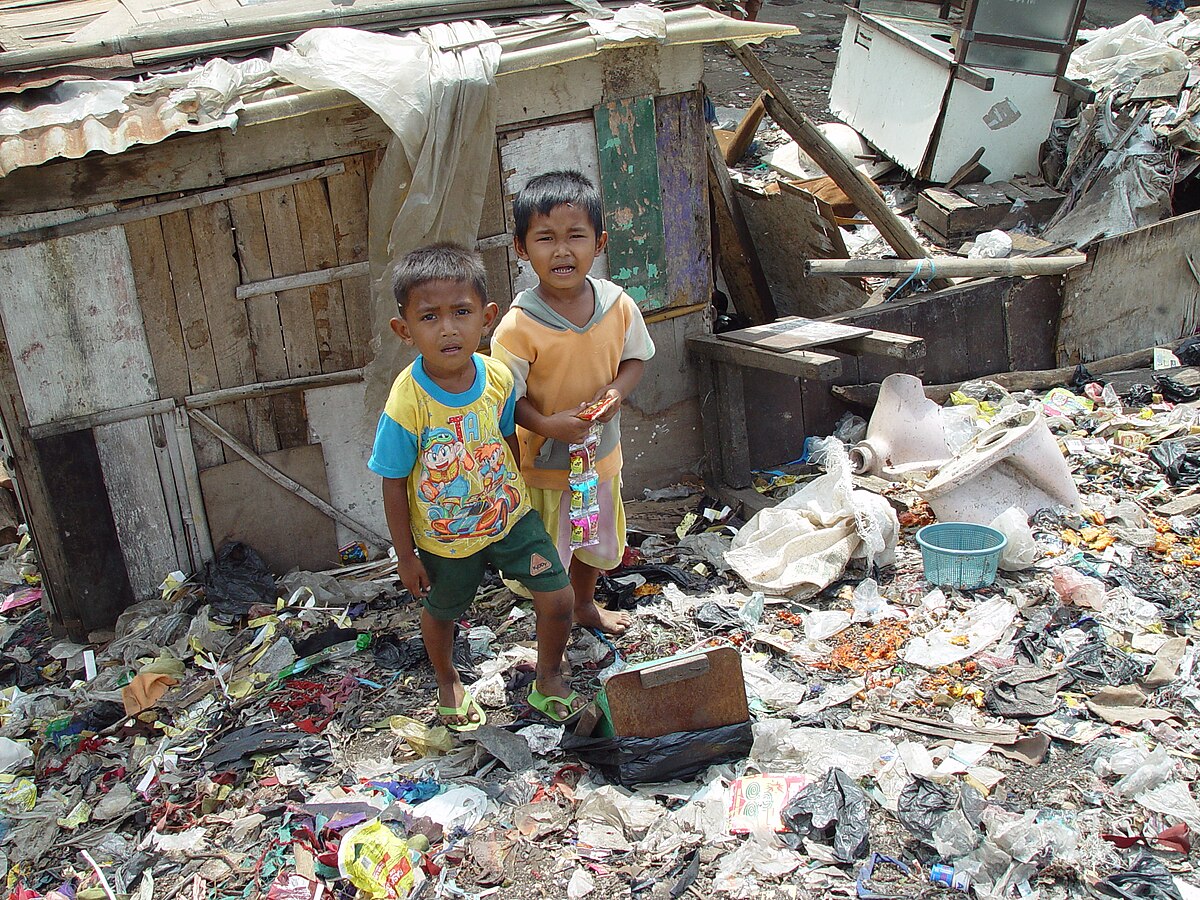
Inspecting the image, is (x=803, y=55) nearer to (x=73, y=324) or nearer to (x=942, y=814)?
(x=73, y=324)

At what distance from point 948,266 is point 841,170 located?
89 cm

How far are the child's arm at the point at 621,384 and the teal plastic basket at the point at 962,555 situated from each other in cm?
165

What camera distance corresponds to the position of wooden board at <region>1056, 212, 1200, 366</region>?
7129 mm

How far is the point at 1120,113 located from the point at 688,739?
24.2 ft

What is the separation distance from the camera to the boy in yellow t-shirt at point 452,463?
3.27m

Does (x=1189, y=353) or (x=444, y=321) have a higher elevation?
(x=444, y=321)

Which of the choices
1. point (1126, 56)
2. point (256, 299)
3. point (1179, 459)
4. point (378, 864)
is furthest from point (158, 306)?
point (1126, 56)

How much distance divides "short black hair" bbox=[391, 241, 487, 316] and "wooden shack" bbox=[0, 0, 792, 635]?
136cm

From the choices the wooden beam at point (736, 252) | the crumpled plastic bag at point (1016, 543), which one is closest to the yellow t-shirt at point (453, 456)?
the crumpled plastic bag at point (1016, 543)

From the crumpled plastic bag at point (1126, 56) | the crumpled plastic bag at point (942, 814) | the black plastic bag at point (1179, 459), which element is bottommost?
the crumpled plastic bag at point (942, 814)

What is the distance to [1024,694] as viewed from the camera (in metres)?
3.92

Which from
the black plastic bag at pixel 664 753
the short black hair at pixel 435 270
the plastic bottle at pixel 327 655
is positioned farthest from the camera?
the plastic bottle at pixel 327 655

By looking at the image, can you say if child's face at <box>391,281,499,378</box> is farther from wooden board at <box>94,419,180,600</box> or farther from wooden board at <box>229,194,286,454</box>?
wooden board at <box>94,419,180,600</box>

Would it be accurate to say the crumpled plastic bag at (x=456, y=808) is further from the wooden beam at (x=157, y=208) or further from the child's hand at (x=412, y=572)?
the wooden beam at (x=157, y=208)
